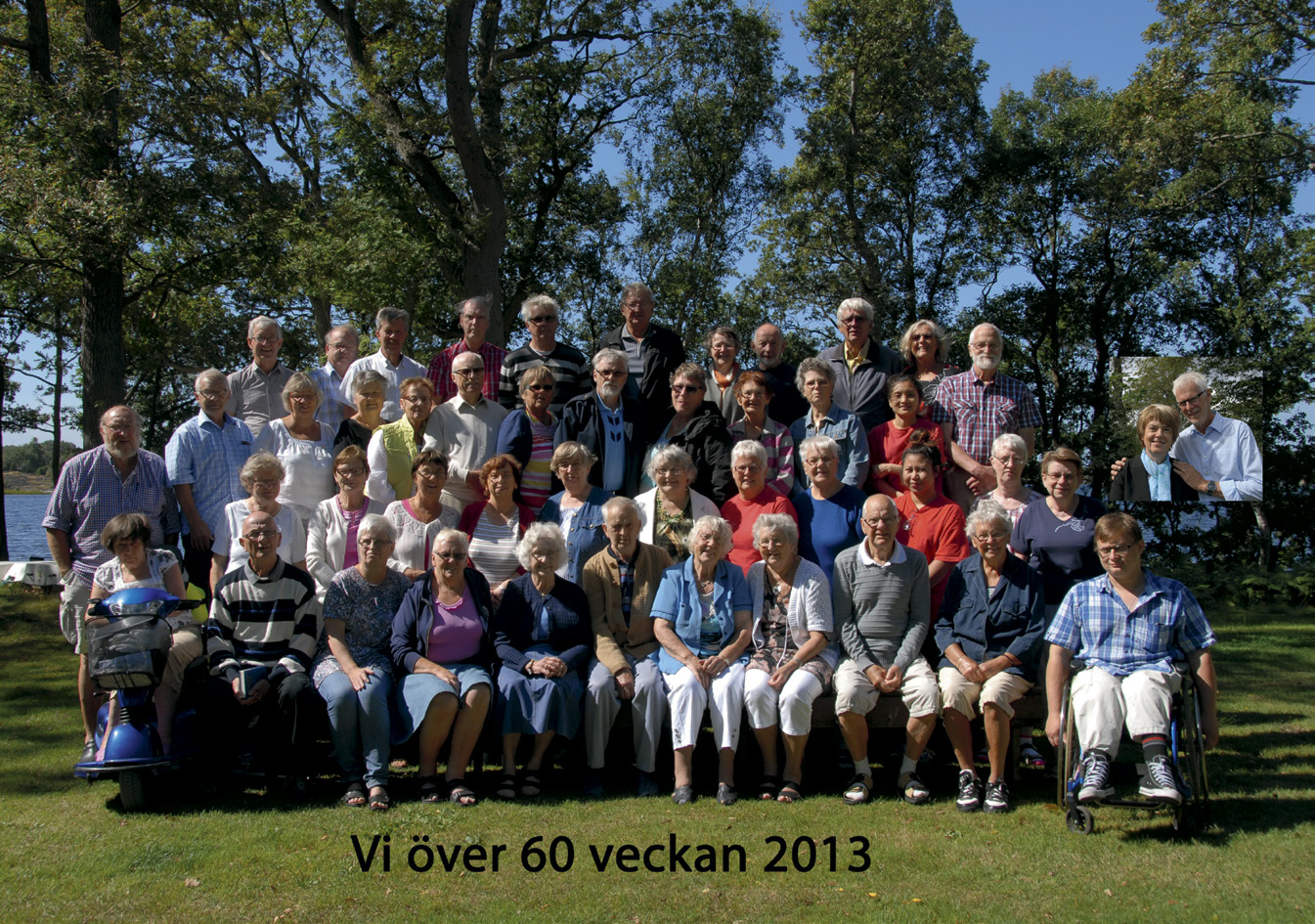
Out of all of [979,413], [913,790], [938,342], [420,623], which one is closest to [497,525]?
[420,623]

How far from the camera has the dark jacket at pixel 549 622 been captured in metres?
5.11

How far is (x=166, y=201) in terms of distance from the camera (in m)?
12.2

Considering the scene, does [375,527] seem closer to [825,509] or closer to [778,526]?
[778,526]

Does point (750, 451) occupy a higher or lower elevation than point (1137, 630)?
higher

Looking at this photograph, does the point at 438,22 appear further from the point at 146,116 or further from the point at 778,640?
the point at 778,640

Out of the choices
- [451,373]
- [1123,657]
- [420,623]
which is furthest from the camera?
[451,373]

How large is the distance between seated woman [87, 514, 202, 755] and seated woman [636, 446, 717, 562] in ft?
8.01

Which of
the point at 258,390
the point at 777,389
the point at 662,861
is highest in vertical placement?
the point at 258,390

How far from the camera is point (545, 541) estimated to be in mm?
5094

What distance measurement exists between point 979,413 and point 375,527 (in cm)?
368

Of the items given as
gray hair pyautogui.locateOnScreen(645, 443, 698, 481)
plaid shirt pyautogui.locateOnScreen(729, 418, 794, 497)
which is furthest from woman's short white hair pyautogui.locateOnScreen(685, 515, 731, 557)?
plaid shirt pyautogui.locateOnScreen(729, 418, 794, 497)

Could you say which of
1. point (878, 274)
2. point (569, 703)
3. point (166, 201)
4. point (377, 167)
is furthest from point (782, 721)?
point (878, 274)

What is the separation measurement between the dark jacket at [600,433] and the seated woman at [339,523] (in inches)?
47.1

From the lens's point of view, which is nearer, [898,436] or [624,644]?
[624,644]
